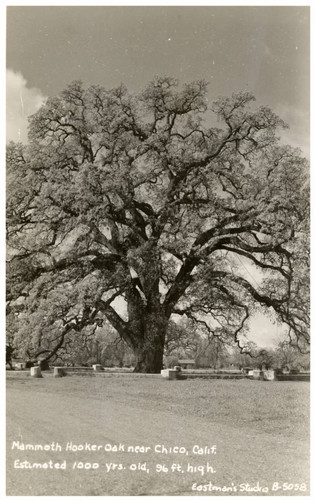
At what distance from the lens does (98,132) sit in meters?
18.3

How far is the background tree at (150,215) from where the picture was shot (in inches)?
683

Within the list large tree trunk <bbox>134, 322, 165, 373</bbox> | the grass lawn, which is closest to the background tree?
large tree trunk <bbox>134, 322, 165, 373</bbox>

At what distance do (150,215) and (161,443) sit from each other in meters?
9.58

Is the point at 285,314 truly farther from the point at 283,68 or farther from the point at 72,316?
the point at 283,68

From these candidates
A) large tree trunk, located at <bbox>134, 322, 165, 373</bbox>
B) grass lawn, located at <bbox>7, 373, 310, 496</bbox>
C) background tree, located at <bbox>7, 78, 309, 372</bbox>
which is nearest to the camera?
grass lawn, located at <bbox>7, 373, 310, 496</bbox>

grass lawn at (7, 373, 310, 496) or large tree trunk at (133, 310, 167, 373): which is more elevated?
large tree trunk at (133, 310, 167, 373)

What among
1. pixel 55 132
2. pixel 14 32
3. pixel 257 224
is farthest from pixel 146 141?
pixel 14 32

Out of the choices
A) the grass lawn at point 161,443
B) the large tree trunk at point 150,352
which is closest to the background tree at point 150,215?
the large tree trunk at point 150,352

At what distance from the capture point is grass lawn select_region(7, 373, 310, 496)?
31.3ft

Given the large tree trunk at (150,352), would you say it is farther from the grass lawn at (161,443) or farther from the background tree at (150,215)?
the grass lawn at (161,443)

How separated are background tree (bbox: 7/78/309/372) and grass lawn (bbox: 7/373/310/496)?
4.96m

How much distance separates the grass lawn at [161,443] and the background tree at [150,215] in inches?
195

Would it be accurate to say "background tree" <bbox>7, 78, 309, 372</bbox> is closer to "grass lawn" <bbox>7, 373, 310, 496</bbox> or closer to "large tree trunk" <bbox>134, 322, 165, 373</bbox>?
"large tree trunk" <bbox>134, 322, 165, 373</bbox>
